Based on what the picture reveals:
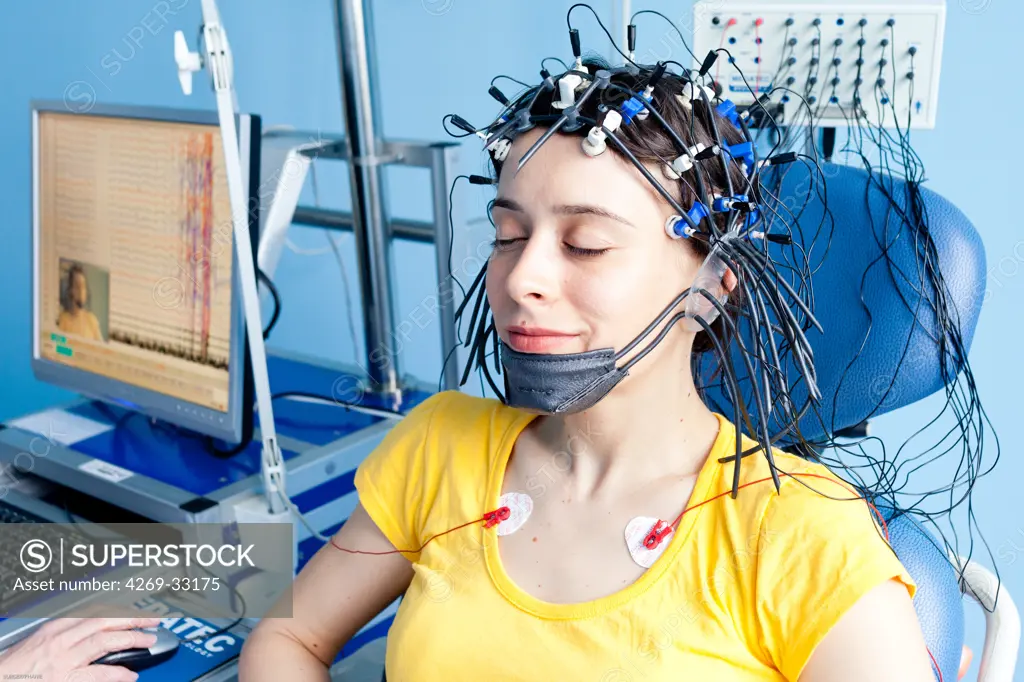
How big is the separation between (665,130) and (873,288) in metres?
0.31

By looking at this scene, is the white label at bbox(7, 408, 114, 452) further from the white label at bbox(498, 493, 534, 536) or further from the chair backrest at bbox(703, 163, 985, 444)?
the chair backrest at bbox(703, 163, 985, 444)

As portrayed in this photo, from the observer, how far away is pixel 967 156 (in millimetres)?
1928

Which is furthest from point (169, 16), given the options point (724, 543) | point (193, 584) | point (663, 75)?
point (724, 543)

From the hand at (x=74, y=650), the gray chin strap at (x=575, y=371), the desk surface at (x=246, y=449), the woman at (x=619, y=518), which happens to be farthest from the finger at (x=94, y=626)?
the gray chin strap at (x=575, y=371)

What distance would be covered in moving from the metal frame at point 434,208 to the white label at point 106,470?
1.58 ft

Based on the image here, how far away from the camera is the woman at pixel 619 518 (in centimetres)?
92

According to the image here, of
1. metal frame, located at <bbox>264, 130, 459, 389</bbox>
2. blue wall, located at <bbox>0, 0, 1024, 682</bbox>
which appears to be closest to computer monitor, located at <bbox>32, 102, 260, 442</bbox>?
blue wall, located at <bbox>0, 0, 1024, 682</bbox>

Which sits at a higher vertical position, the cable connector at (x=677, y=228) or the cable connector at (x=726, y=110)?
the cable connector at (x=726, y=110)

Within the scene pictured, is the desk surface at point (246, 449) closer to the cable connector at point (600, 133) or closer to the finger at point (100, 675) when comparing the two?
the finger at point (100, 675)

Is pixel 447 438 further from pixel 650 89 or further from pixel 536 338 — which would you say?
pixel 650 89

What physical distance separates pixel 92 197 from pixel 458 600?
3.10ft

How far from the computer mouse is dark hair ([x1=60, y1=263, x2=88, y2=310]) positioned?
0.71m

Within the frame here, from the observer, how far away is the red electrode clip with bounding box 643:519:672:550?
1.00 meters

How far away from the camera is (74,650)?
3.71 feet
